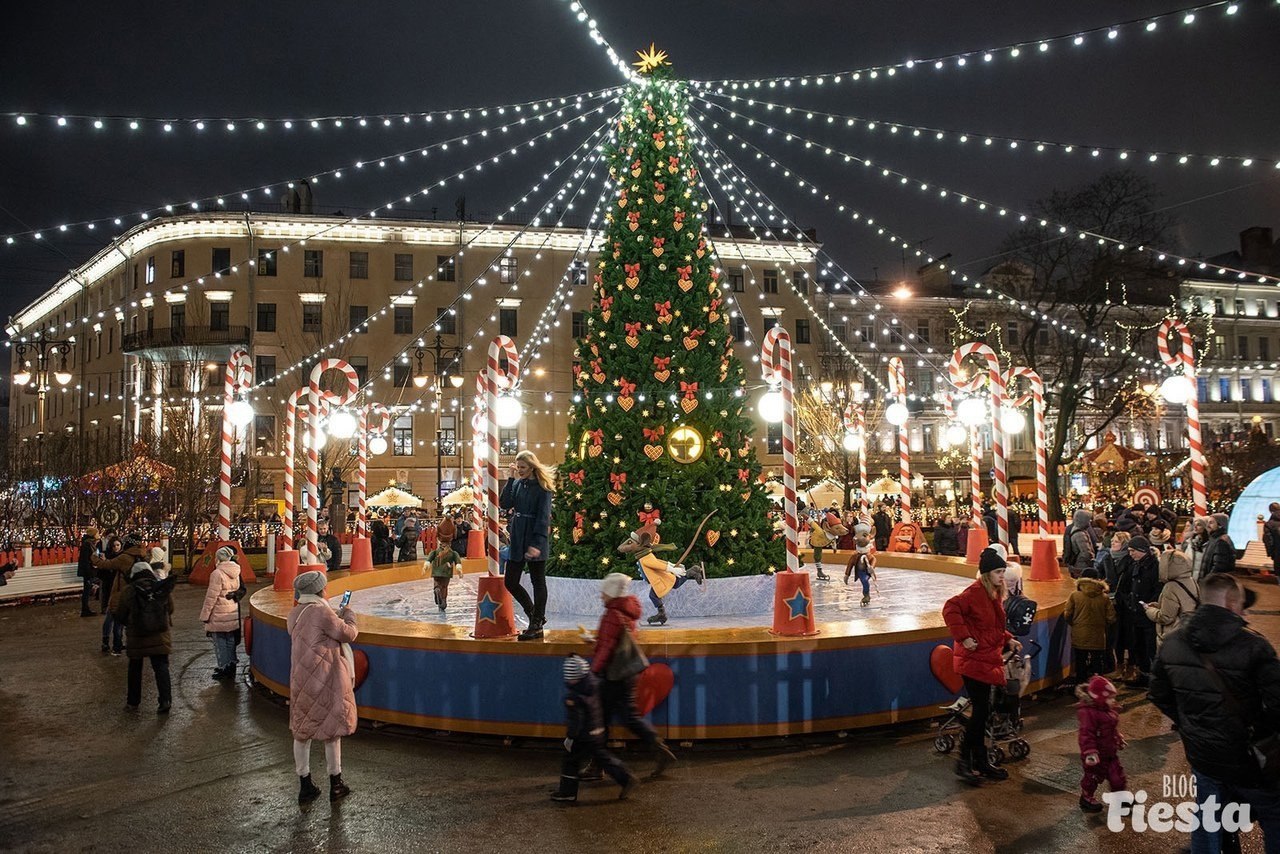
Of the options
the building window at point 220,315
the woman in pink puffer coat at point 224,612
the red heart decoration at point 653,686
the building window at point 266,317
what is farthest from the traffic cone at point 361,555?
the building window at point 220,315

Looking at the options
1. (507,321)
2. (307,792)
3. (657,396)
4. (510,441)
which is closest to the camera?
(307,792)

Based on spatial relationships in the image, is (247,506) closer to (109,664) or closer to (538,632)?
(109,664)

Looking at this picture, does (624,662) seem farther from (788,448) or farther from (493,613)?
(788,448)

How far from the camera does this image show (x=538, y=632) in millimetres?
8688

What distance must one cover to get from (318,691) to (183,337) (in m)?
47.1

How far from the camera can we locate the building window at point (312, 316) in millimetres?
49188

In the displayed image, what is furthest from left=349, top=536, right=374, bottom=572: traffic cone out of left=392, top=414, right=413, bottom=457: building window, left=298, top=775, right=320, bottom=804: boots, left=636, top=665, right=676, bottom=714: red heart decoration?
left=392, top=414, right=413, bottom=457: building window

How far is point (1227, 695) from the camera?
448 cm

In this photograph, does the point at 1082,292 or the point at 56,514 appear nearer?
the point at 56,514

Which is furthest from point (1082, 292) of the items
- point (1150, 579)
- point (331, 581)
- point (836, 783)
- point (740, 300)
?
point (836, 783)

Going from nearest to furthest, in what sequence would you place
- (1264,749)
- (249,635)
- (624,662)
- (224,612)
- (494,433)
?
(1264,749) → (624,662) → (494,433) → (224,612) → (249,635)

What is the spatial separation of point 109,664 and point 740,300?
147 ft

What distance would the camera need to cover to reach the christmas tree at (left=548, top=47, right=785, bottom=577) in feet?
40.2

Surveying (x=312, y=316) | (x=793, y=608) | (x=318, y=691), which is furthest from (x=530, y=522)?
(x=312, y=316)
